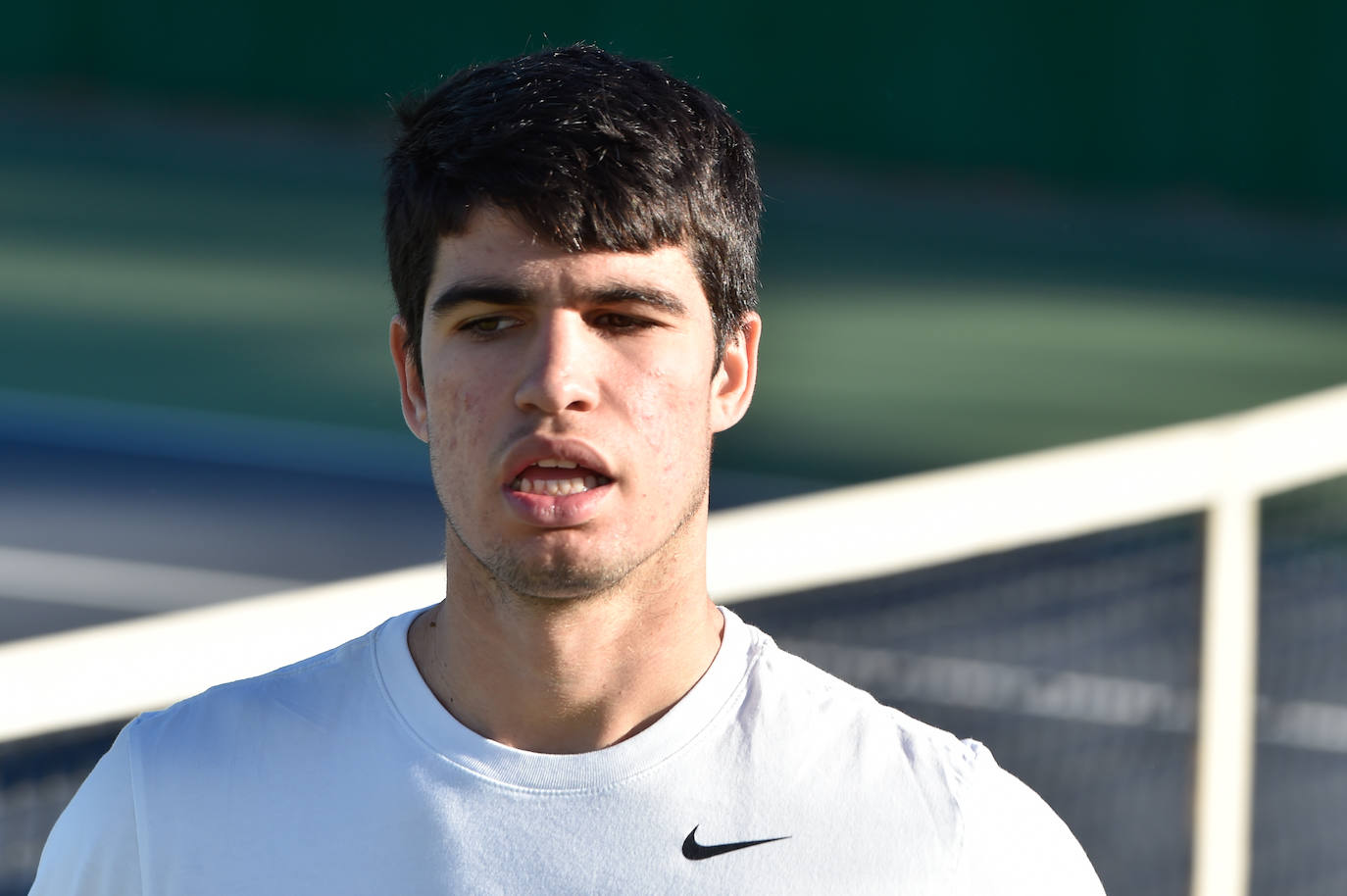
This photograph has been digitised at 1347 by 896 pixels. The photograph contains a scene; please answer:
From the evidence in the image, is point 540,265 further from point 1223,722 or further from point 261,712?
point 1223,722

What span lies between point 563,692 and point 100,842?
60 centimetres

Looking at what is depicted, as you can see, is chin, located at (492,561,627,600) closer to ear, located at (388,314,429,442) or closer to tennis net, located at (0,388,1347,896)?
ear, located at (388,314,429,442)

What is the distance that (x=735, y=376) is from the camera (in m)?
2.56

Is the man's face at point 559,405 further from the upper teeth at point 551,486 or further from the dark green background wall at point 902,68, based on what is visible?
the dark green background wall at point 902,68

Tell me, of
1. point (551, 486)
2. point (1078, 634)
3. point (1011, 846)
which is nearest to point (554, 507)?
point (551, 486)

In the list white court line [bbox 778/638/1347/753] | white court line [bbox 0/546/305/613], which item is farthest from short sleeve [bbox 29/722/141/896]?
white court line [bbox 0/546/305/613]

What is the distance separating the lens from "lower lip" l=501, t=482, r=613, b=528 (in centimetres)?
227

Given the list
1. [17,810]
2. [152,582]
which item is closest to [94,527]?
[152,582]

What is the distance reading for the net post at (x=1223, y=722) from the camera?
13.4 ft

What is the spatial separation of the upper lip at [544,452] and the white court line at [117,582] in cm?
837

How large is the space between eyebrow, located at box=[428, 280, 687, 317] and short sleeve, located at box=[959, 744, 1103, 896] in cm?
73

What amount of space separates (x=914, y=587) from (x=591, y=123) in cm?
365

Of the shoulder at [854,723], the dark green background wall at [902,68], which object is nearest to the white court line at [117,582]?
the shoulder at [854,723]

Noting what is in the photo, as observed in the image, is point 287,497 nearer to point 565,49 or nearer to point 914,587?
point 914,587
